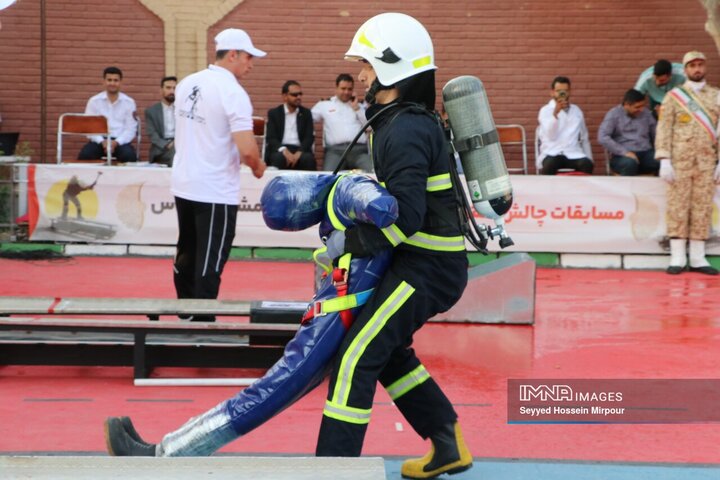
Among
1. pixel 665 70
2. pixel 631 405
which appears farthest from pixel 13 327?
pixel 665 70

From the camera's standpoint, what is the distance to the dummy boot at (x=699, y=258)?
12.5 metres

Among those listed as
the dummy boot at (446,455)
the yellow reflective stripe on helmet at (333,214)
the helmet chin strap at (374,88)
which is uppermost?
the helmet chin strap at (374,88)

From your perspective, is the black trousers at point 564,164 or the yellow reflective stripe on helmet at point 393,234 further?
the black trousers at point 564,164

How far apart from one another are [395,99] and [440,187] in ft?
1.37

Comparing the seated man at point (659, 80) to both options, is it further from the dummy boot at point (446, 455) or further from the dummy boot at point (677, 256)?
the dummy boot at point (446, 455)

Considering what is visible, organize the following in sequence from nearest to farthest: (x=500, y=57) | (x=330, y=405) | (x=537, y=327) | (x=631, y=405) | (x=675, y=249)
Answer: (x=330, y=405) < (x=631, y=405) < (x=537, y=327) < (x=675, y=249) < (x=500, y=57)

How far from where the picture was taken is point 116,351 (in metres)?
7.41

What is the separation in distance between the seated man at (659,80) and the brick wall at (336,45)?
0.72m

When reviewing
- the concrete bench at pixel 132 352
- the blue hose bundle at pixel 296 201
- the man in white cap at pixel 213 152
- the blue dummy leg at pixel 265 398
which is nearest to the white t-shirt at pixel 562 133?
the man in white cap at pixel 213 152

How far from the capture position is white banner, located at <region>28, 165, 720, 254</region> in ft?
42.7

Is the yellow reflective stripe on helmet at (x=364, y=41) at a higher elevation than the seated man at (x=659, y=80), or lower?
lower

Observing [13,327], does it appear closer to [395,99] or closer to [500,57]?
[395,99]

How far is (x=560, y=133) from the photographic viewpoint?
48.2ft

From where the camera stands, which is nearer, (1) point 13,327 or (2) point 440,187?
(2) point 440,187
